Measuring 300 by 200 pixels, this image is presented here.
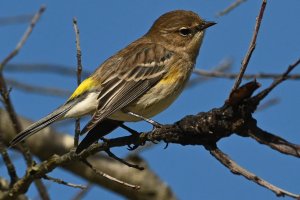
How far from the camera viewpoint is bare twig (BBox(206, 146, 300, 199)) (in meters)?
3.40

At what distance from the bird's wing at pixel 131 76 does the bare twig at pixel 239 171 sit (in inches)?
85.2

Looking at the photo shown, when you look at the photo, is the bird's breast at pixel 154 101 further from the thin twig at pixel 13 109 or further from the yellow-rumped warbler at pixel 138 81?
the thin twig at pixel 13 109

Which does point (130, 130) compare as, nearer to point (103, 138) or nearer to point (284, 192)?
point (103, 138)

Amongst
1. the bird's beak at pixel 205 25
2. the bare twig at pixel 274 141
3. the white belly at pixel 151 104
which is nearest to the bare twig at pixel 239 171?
the bare twig at pixel 274 141

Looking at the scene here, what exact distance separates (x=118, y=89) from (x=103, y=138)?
53.3 inches

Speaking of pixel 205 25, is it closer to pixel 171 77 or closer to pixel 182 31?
pixel 182 31

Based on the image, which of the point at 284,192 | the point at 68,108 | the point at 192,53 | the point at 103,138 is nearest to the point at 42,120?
the point at 68,108

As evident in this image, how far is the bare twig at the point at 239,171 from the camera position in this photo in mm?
3397

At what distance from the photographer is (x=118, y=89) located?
6.84m

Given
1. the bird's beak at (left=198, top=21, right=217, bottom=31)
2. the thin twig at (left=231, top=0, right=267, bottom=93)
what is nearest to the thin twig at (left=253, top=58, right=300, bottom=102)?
the thin twig at (left=231, top=0, right=267, bottom=93)

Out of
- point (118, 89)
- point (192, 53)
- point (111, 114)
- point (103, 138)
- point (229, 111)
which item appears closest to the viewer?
point (229, 111)

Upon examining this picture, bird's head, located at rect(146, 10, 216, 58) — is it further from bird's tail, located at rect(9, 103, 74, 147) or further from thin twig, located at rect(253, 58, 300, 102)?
thin twig, located at rect(253, 58, 300, 102)

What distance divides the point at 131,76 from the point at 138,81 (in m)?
0.17

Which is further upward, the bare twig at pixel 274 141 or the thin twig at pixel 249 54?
the thin twig at pixel 249 54
